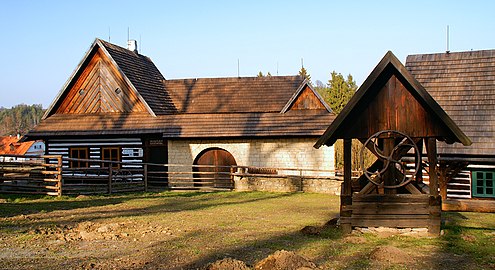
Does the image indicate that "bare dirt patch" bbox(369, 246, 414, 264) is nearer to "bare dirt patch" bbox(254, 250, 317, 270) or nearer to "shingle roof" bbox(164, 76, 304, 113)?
"bare dirt patch" bbox(254, 250, 317, 270)

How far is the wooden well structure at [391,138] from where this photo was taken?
1145 centimetres

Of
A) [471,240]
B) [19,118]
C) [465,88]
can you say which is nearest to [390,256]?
[471,240]

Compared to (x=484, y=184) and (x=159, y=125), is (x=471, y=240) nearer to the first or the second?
(x=484, y=184)

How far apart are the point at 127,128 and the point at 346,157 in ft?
54.9

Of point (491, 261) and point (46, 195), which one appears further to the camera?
point (46, 195)

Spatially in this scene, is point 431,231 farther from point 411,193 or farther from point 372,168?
point 372,168

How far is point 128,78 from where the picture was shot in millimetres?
27781

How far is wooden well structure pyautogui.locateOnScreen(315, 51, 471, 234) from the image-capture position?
11.5 metres

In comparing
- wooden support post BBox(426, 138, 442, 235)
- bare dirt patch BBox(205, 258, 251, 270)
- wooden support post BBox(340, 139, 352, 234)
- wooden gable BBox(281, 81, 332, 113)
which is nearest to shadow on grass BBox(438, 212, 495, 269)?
wooden support post BBox(426, 138, 442, 235)

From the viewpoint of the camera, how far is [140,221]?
1420cm

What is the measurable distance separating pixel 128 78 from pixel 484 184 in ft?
57.1

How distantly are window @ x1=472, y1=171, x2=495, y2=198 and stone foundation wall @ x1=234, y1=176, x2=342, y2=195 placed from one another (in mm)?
6425

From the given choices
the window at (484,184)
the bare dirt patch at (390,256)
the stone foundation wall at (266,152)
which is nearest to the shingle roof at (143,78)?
the stone foundation wall at (266,152)

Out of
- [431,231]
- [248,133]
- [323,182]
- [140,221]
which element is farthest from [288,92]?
[431,231]
